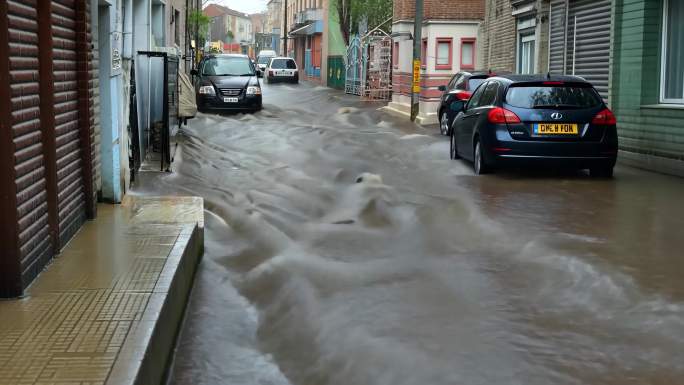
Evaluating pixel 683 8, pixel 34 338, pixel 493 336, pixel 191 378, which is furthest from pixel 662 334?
pixel 683 8

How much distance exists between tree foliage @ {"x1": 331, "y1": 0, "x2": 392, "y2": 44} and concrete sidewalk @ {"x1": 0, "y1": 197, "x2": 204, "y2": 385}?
41277mm

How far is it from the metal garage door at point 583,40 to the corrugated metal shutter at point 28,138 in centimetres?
1357

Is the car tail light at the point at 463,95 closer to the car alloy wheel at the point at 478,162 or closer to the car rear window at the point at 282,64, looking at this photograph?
the car alloy wheel at the point at 478,162

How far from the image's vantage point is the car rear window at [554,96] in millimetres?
13250

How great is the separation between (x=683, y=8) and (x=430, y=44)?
16.3 m

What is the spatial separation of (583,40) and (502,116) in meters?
7.08

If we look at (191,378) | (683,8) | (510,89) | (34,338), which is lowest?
(191,378)

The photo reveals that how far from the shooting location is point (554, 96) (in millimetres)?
13336

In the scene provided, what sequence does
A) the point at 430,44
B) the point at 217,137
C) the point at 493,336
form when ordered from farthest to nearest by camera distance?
the point at 430,44 → the point at 217,137 → the point at 493,336

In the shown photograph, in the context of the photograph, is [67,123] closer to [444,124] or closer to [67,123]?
[67,123]

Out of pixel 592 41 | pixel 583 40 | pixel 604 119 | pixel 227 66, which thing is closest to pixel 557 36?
pixel 583 40

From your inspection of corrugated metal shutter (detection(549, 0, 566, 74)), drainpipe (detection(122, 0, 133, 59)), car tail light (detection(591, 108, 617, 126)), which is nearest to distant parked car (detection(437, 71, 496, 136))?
Result: corrugated metal shutter (detection(549, 0, 566, 74))

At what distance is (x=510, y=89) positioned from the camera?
13.6 meters

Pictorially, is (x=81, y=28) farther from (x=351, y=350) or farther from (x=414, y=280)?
(x=351, y=350)
